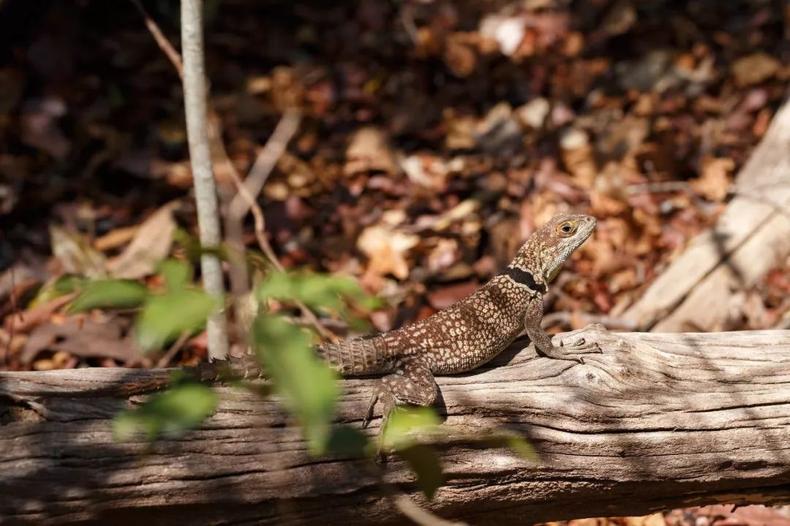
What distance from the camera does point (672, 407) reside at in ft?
12.9

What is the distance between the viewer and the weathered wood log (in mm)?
3201

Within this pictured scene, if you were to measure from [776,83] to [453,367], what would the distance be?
6.06m

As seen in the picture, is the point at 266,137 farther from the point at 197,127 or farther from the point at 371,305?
the point at 371,305

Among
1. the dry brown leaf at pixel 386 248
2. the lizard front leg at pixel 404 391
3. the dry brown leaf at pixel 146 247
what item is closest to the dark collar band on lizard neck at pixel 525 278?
the lizard front leg at pixel 404 391

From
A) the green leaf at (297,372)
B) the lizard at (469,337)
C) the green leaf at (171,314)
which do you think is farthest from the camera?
the lizard at (469,337)

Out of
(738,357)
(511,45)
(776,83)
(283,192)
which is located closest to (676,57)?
(776,83)

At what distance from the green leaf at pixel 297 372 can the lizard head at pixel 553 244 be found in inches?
129

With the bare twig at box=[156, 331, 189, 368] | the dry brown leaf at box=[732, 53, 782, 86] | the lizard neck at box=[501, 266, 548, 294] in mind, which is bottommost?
the bare twig at box=[156, 331, 189, 368]

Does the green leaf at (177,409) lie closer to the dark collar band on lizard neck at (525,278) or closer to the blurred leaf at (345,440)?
the blurred leaf at (345,440)

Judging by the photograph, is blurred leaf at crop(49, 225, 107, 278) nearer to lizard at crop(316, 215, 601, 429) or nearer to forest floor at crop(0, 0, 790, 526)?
forest floor at crop(0, 0, 790, 526)

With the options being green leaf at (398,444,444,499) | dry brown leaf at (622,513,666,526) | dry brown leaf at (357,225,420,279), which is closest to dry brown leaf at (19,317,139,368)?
dry brown leaf at (357,225,420,279)

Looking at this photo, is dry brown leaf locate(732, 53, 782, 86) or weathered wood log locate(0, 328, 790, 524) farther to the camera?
dry brown leaf locate(732, 53, 782, 86)

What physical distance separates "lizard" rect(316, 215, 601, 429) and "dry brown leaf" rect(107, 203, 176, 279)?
2.87m

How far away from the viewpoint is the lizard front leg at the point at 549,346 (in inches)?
160
